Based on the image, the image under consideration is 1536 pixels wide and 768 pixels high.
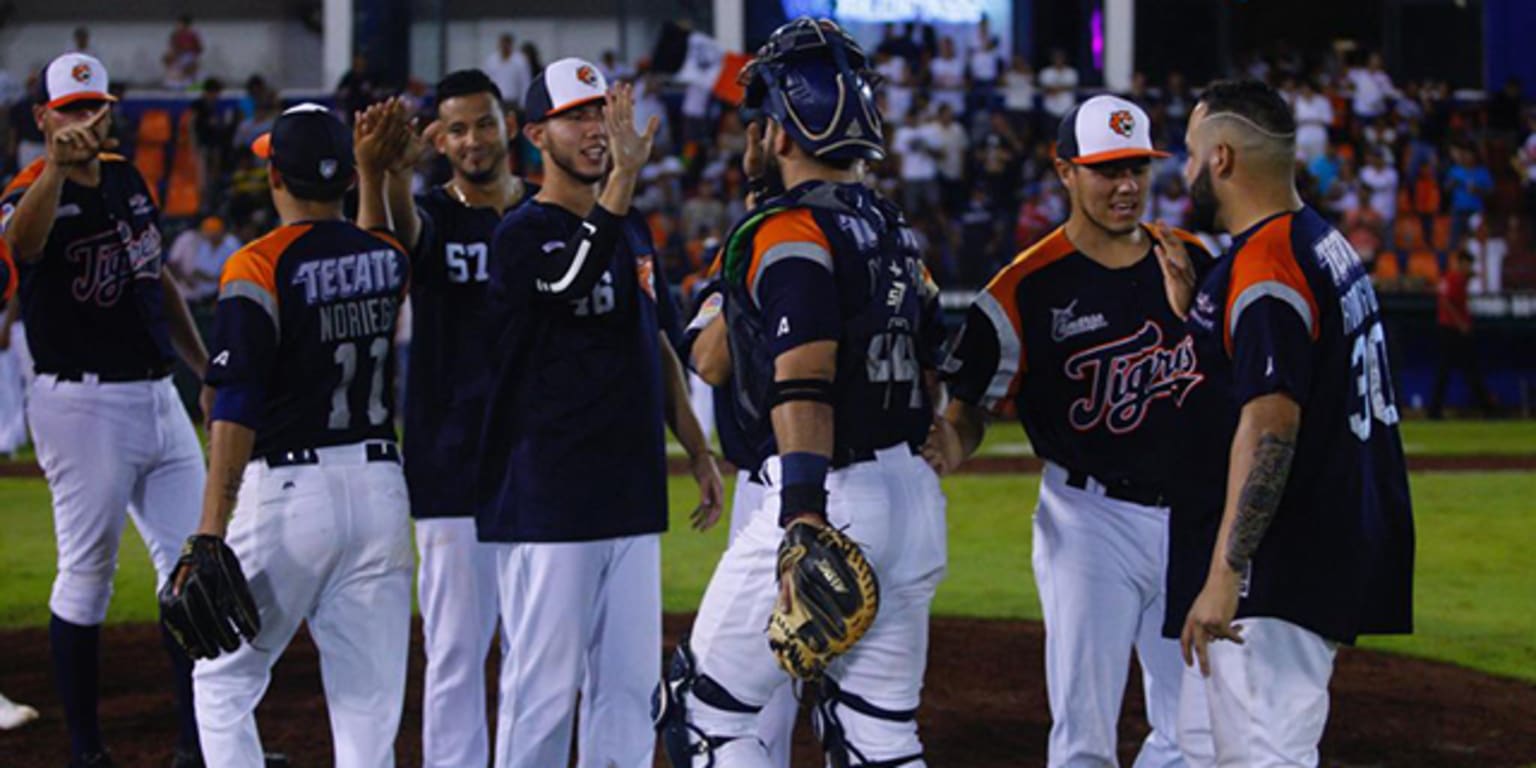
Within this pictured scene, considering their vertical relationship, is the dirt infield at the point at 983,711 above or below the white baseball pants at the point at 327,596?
below

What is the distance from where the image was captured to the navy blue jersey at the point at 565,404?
5.60m

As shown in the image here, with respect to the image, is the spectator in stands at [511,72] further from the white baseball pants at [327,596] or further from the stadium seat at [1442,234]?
the white baseball pants at [327,596]

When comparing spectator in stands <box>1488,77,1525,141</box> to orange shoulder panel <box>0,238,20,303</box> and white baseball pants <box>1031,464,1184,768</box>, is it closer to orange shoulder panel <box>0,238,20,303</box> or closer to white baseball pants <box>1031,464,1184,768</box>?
white baseball pants <box>1031,464,1184,768</box>

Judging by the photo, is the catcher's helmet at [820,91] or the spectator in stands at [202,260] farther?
the spectator in stands at [202,260]

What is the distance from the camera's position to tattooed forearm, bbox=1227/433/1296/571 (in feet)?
14.5

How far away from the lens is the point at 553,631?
18.2ft

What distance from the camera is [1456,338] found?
74.7 ft

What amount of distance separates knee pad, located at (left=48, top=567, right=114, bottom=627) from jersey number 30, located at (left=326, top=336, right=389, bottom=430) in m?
1.99

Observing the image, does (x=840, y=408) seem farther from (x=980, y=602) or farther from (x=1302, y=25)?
(x=1302, y=25)

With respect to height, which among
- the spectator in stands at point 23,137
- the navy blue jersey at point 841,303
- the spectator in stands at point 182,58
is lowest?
the navy blue jersey at point 841,303

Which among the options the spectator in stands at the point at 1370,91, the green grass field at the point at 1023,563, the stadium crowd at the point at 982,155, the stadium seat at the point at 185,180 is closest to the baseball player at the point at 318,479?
the green grass field at the point at 1023,563

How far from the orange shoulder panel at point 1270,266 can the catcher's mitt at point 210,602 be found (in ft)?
8.52

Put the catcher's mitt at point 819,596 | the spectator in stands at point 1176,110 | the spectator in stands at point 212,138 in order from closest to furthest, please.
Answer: the catcher's mitt at point 819,596
the spectator in stands at point 212,138
the spectator in stands at point 1176,110

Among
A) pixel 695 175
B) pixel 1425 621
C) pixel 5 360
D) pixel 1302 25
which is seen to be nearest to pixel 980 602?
pixel 1425 621
